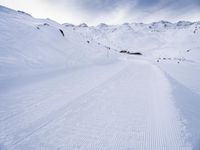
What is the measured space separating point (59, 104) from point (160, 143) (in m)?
2.68

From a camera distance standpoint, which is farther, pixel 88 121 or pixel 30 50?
pixel 30 50

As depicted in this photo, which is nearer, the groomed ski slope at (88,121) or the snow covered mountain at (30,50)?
the groomed ski slope at (88,121)

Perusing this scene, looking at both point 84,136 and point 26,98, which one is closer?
point 84,136

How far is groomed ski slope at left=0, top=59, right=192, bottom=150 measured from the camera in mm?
3277

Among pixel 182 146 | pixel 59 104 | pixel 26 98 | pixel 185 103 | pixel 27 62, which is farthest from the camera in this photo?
pixel 27 62

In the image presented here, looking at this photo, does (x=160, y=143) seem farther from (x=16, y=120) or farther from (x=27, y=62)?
(x=27, y=62)

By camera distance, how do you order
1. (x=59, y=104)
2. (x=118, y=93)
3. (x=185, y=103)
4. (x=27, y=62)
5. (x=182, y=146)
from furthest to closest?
(x=27, y=62)
(x=118, y=93)
(x=185, y=103)
(x=59, y=104)
(x=182, y=146)

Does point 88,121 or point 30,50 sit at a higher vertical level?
point 30,50

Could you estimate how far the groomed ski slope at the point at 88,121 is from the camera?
10.8 ft

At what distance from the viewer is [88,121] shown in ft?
13.4

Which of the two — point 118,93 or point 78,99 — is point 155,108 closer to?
point 118,93

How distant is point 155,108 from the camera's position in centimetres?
502

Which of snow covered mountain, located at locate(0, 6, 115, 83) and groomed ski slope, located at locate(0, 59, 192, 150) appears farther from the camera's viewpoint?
snow covered mountain, located at locate(0, 6, 115, 83)

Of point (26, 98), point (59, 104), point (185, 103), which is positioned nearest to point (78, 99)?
point (59, 104)
